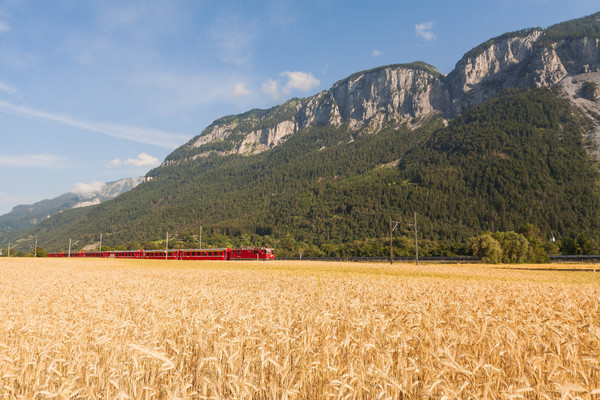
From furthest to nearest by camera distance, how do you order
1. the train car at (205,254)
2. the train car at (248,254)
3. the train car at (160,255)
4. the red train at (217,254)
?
the train car at (160,255) → the train car at (248,254) → the red train at (217,254) → the train car at (205,254)

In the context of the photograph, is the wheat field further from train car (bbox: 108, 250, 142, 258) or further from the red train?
train car (bbox: 108, 250, 142, 258)

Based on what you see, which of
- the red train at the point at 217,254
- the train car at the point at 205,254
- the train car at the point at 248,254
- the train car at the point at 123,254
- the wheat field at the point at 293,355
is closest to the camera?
the wheat field at the point at 293,355

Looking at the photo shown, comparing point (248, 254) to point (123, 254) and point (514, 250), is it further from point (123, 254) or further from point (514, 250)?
point (514, 250)

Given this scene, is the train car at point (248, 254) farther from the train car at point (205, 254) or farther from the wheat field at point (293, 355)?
the wheat field at point (293, 355)

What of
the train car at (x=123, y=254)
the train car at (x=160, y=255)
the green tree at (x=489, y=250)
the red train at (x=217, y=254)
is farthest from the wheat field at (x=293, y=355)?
the train car at (x=123, y=254)

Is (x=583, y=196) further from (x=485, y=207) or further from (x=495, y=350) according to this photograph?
(x=495, y=350)

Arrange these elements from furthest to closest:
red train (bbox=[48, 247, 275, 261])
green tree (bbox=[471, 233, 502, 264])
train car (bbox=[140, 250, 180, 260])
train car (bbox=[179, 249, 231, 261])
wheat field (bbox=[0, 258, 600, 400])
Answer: train car (bbox=[140, 250, 180, 260]) → red train (bbox=[48, 247, 275, 261]) → train car (bbox=[179, 249, 231, 261]) → green tree (bbox=[471, 233, 502, 264]) → wheat field (bbox=[0, 258, 600, 400])

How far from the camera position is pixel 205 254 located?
79812 millimetres

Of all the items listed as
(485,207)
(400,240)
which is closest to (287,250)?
(400,240)

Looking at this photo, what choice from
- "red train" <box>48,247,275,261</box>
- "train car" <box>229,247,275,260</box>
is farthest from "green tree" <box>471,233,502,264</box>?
"train car" <box>229,247,275,260</box>

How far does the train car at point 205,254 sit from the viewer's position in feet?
252

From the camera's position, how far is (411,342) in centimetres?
514

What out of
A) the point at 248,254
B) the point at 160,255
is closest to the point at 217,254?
the point at 248,254

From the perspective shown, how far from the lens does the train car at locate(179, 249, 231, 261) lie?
76.9m
